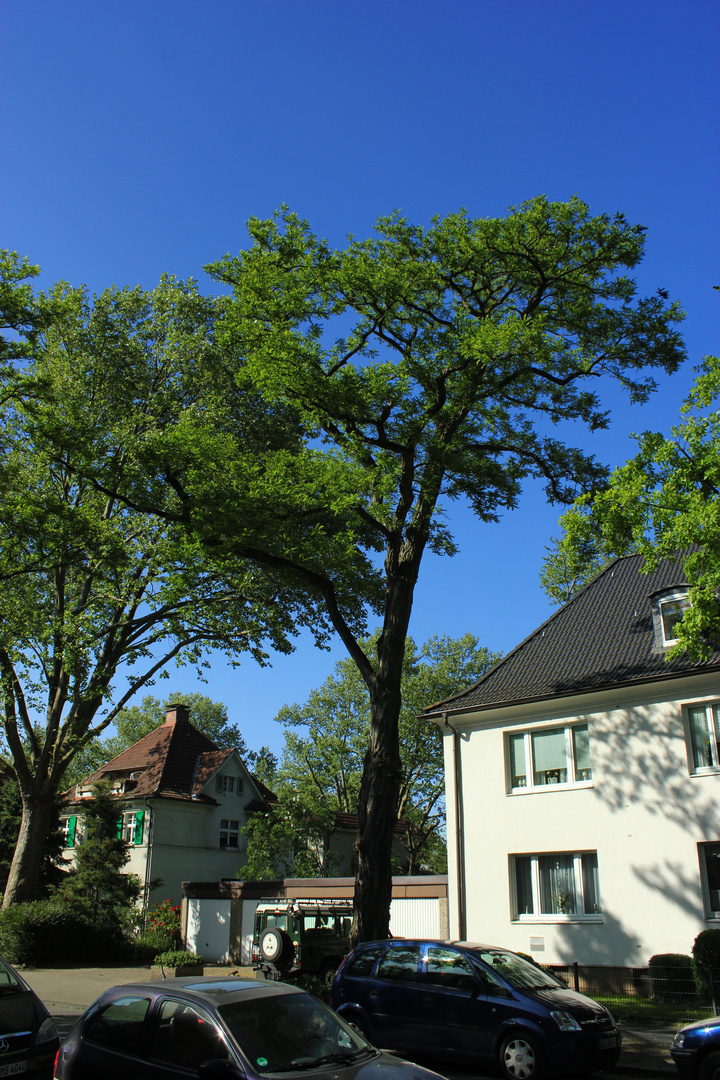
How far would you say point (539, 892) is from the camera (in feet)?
60.6

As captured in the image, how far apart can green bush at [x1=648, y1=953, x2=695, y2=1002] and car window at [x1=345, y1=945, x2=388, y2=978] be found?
21.1ft

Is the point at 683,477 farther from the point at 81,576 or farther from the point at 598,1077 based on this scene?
the point at 81,576

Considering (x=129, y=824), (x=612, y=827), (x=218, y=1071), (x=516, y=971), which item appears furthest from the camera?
(x=129, y=824)

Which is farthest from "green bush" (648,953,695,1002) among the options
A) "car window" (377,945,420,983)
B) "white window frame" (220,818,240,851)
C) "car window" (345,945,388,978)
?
"white window frame" (220,818,240,851)

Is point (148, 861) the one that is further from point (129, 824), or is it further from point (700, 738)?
point (700, 738)

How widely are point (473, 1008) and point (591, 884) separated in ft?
29.8

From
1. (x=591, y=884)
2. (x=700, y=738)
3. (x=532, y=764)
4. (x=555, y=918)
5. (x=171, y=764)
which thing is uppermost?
(x=171, y=764)

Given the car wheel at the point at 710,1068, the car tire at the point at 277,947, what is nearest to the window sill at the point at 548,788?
the car tire at the point at 277,947

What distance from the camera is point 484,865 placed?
19438mm

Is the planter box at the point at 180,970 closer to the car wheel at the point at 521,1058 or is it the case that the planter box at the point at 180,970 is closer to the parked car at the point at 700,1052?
the car wheel at the point at 521,1058

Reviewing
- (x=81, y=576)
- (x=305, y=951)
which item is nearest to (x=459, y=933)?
(x=305, y=951)

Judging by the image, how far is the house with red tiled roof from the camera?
38.2 m

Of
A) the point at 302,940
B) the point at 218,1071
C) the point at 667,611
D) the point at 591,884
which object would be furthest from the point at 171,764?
the point at 218,1071

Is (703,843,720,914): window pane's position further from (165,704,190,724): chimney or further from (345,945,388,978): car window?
(165,704,190,724): chimney
